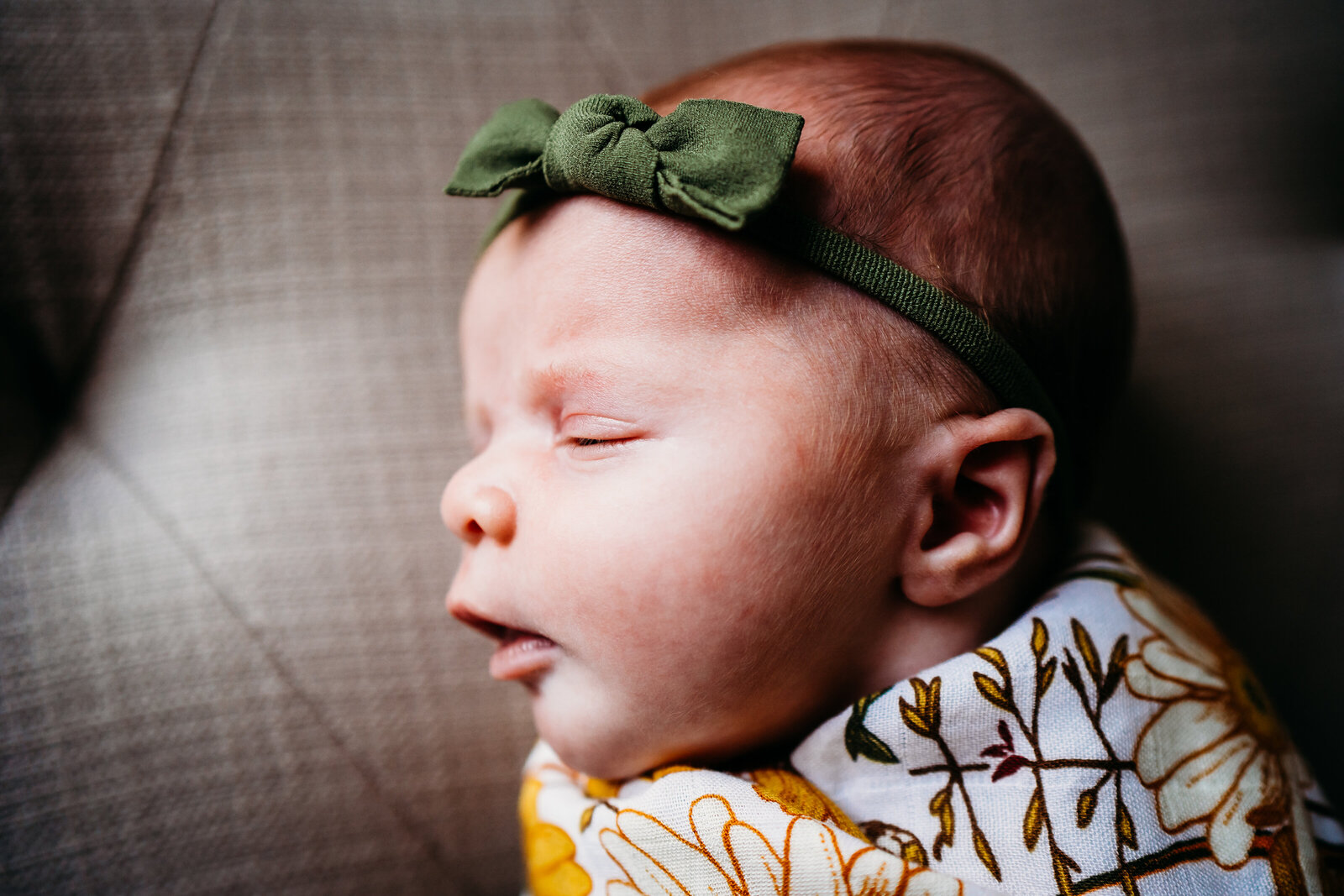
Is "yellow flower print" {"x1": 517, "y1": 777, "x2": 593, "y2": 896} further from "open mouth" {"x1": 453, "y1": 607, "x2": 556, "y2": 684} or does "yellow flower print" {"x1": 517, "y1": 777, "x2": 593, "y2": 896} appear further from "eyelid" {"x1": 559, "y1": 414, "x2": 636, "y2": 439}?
"eyelid" {"x1": 559, "y1": 414, "x2": 636, "y2": 439}

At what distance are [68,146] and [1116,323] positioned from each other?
3.40ft

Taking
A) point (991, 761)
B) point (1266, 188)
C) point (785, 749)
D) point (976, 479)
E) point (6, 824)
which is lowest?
point (6, 824)

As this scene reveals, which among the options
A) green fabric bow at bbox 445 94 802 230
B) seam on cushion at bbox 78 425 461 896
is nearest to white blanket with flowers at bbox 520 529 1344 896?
seam on cushion at bbox 78 425 461 896

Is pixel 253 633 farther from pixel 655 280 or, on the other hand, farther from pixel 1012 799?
pixel 1012 799

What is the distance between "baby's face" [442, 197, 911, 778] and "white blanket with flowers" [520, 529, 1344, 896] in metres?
0.07

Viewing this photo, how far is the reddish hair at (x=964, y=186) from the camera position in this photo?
0.63 metres

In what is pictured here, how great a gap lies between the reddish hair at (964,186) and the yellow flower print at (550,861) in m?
0.51

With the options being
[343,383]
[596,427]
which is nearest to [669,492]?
[596,427]

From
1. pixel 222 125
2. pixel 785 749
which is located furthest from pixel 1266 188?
pixel 222 125

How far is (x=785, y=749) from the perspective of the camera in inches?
29.4

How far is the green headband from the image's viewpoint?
0.56m

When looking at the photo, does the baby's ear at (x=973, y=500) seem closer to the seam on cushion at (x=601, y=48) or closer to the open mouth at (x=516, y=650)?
the open mouth at (x=516, y=650)

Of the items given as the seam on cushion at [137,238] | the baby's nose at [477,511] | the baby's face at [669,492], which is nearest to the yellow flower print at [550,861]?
the baby's face at [669,492]

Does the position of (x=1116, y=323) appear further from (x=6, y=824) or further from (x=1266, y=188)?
(x=6, y=824)
